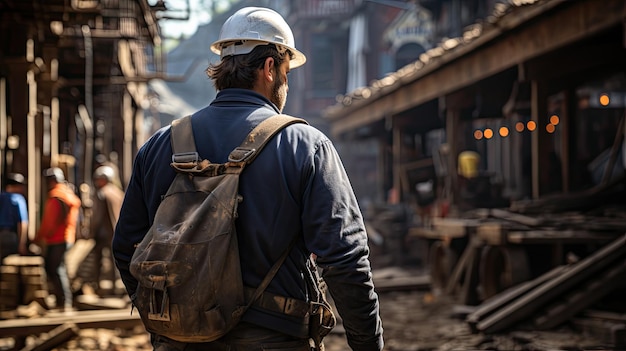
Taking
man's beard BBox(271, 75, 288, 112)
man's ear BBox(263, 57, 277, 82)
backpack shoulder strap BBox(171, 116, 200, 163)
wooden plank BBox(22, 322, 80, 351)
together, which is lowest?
wooden plank BBox(22, 322, 80, 351)

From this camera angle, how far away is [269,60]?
284 centimetres

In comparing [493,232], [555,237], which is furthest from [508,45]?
[555,237]

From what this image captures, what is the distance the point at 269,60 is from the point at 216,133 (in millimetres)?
329

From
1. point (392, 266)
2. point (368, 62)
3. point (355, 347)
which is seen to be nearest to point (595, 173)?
point (392, 266)

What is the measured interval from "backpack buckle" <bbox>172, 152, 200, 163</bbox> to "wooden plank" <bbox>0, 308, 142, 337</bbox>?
4.55m

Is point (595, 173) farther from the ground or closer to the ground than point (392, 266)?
farther from the ground

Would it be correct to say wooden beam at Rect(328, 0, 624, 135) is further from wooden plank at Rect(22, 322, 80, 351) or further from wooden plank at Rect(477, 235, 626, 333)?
wooden plank at Rect(22, 322, 80, 351)

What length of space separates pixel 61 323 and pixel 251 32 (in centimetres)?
492

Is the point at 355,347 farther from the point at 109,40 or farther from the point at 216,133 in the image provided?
the point at 109,40

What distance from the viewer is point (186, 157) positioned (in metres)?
2.62

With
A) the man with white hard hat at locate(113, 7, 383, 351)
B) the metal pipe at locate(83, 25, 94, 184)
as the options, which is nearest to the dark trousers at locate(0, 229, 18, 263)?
the metal pipe at locate(83, 25, 94, 184)

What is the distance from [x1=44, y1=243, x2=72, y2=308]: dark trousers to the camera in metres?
9.43

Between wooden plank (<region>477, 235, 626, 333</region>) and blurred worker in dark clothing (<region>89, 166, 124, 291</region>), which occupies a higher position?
blurred worker in dark clothing (<region>89, 166, 124, 291</region>)

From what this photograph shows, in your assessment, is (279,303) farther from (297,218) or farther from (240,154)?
(240,154)
